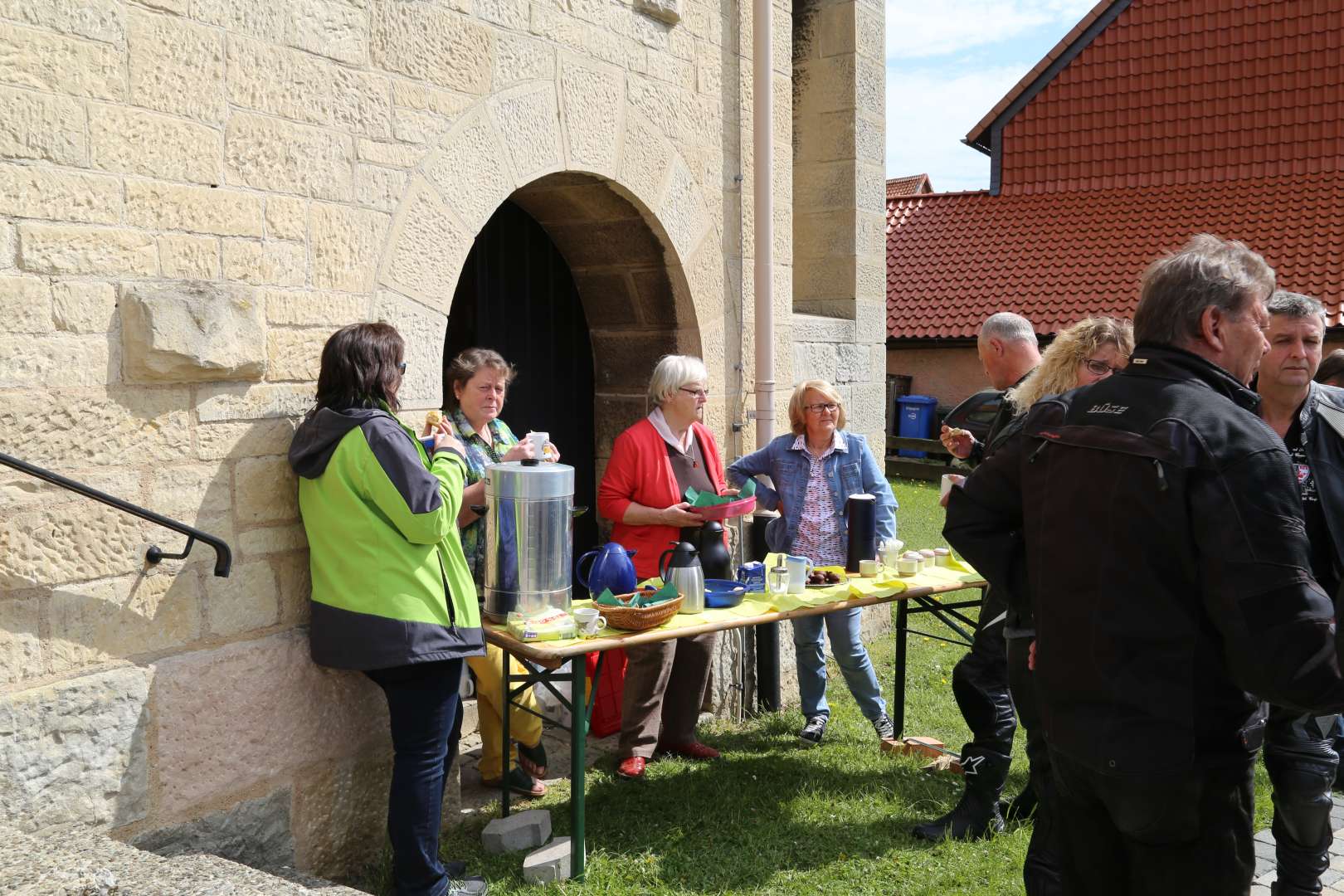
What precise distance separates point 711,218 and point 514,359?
121 cm

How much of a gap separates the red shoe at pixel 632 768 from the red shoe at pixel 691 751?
27cm

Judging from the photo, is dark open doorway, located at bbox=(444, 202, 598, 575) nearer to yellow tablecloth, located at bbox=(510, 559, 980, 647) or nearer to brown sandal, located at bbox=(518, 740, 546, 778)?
brown sandal, located at bbox=(518, 740, 546, 778)

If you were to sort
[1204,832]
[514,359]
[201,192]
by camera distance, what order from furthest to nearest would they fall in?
[514,359], [201,192], [1204,832]

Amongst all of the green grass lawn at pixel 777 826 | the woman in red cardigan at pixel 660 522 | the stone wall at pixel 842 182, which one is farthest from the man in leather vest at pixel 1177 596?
the stone wall at pixel 842 182

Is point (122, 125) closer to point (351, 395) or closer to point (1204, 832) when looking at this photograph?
point (351, 395)

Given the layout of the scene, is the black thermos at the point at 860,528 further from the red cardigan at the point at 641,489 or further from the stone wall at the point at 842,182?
the stone wall at the point at 842,182

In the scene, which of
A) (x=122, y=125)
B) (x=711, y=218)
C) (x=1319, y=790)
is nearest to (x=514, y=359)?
(x=711, y=218)

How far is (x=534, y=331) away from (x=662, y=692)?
1.88m

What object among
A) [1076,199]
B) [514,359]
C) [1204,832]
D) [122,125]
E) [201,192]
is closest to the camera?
[1204,832]

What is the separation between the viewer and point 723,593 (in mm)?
4617

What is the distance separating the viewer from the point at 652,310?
5770 mm

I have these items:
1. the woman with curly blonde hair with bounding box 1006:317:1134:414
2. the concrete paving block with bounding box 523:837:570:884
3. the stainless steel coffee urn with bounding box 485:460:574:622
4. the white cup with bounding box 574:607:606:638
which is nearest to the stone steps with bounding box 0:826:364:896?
the concrete paving block with bounding box 523:837:570:884

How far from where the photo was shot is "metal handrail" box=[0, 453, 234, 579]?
2.92 m

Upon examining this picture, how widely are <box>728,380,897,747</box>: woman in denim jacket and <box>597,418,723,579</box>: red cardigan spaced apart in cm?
59
